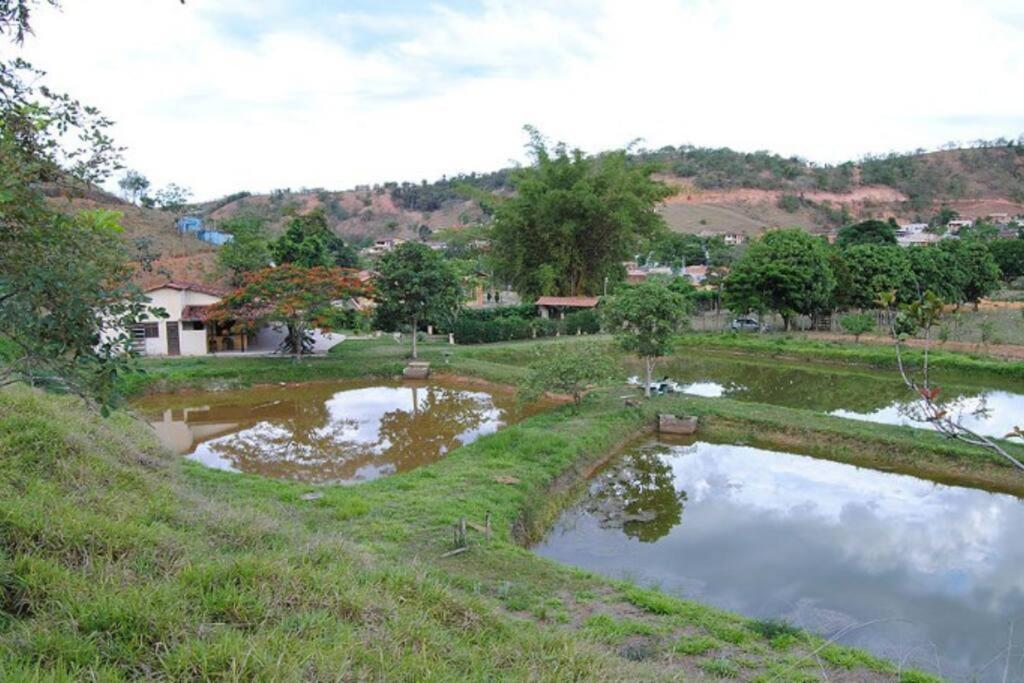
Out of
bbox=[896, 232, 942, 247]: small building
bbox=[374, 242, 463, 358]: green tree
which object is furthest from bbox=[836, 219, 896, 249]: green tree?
bbox=[374, 242, 463, 358]: green tree

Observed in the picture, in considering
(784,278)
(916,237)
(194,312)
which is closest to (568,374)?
(194,312)

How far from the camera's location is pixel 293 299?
2112 centimetres

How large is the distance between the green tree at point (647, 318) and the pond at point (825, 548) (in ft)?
13.5

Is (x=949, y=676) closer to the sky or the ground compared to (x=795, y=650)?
closer to the ground

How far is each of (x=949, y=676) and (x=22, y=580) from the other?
774 centimetres

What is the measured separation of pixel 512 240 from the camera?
34.2 metres

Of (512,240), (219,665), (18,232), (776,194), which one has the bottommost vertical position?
(219,665)

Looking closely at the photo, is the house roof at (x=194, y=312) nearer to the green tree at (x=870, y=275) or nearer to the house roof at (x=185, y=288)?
the house roof at (x=185, y=288)

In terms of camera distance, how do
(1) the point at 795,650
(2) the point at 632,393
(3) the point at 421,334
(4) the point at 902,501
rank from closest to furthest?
(1) the point at 795,650
(4) the point at 902,501
(2) the point at 632,393
(3) the point at 421,334

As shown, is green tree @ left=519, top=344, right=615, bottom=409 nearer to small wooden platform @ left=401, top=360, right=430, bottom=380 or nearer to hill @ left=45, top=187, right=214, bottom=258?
small wooden platform @ left=401, top=360, right=430, bottom=380

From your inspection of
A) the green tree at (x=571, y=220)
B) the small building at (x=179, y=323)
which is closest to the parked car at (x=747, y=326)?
the green tree at (x=571, y=220)

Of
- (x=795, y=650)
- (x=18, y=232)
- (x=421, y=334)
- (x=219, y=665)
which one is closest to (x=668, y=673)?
(x=795, y=650)

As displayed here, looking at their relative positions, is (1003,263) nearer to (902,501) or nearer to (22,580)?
(902,501)

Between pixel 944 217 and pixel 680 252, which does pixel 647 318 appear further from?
pixel 944 217
